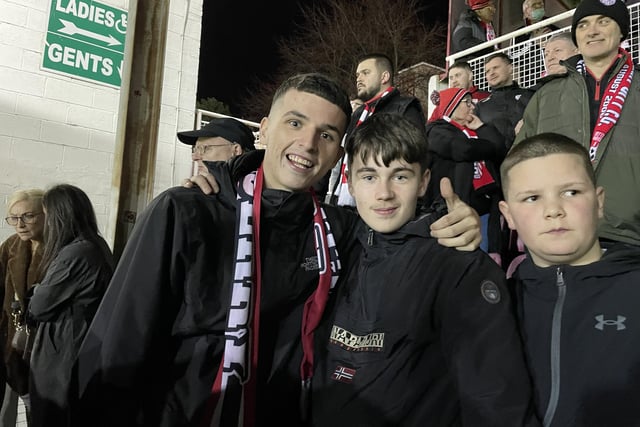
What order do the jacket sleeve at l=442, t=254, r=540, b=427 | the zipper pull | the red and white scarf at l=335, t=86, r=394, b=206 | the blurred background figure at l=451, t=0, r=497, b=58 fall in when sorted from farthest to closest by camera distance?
the blurred background figure at l=451, t=0, r=497, b=58 → the red and white scarf at l=335, t=86, r=394, b=206 → the zipper pull → the jacket sleeve at l=442, t=254, r=540, b=427

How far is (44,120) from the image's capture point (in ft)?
19.0

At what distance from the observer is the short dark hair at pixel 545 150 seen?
5.54 ft

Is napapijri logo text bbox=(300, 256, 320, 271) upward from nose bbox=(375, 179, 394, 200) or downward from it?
downward

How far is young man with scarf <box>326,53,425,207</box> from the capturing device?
3.45 metres

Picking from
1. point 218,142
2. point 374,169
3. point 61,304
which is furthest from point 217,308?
point 61,304

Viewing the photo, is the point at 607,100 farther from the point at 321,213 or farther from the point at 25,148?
the point at 25,148

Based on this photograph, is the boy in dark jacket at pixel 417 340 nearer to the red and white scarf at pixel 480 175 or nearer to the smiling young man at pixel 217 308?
the smiling young man at pixel 217 308

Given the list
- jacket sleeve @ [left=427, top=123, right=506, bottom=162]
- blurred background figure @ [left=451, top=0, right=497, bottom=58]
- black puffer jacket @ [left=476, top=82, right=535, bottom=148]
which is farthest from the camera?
blurred background figure @ [left=451, top=0, right=497, bottom=58]

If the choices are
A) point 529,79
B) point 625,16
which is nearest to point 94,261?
point 625,16

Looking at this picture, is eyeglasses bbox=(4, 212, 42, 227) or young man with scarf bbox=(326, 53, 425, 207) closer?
young man with scarf bbox=(326, 53, 425, 207)

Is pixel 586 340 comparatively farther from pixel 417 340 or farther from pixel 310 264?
pixel 310 264

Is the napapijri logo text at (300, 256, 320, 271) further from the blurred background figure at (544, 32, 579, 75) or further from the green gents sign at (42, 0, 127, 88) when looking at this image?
the green gents sign at (42, 0, 127, 88)

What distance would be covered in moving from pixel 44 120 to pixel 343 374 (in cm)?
558

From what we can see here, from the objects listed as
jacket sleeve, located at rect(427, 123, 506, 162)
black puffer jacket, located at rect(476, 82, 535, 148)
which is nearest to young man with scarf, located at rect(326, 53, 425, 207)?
jacket sleeve, located at rect(427, 123, 506, 162)
